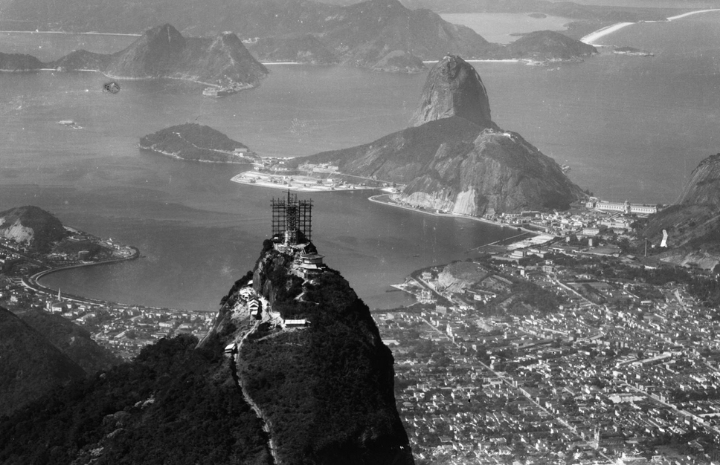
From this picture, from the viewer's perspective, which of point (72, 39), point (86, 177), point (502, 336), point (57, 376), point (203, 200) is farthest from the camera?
point (72, 39)

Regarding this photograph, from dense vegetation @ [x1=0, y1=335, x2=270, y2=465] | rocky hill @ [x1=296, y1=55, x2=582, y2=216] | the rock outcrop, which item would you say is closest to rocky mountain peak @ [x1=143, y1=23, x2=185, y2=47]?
the rock outcrop

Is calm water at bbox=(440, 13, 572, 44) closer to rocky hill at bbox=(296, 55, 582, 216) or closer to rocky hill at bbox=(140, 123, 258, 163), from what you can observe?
rocky hill at bbox=(296, 55, 582, 216)

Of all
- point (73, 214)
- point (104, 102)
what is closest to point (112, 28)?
point (104, 102)

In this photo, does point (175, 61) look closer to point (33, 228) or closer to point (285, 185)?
point (285, 185)

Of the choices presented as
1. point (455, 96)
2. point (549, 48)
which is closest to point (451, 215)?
point (455, 96)

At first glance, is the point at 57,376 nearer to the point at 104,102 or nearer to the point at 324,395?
the point at 324,395

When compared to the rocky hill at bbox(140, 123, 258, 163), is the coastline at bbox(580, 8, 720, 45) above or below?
above
